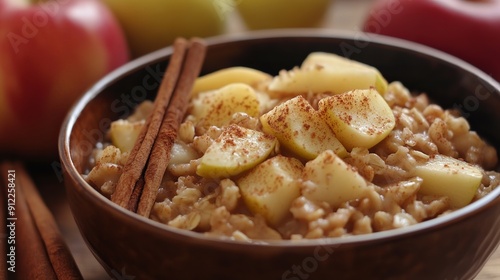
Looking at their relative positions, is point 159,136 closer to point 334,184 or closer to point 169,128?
point 169,128

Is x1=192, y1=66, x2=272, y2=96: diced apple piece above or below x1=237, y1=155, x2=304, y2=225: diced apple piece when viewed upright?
above

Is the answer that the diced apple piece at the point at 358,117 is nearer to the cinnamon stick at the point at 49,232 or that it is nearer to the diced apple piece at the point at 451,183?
the diced apple piece at the point at 451,183

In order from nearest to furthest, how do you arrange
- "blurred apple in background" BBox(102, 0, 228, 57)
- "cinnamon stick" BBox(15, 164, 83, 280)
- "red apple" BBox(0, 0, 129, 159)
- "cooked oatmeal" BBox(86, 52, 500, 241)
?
1. "cooked oatmeal" BBox(86, 52, 500, 241)
2. "cinnamon stick" BBox(15, 164, 83, 280)
3. "red apple" BBox(0, 0, 129, 159)
4. "blurred apple in background" BBox(102, 0, 228, 57)

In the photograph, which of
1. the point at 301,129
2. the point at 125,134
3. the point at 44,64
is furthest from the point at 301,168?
the point at 44,64

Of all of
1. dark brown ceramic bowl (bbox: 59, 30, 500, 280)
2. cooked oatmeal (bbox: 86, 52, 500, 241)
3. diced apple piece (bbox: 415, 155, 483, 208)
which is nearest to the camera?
dark brown ceramic bowl (bbox: 59, 30, 500, 280)

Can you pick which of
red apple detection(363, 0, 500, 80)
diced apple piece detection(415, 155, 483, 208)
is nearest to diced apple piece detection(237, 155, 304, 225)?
diced apple piece detection(415, 155, 483, 208)

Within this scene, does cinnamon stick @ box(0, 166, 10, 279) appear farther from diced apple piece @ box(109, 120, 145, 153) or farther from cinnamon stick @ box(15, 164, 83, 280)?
diced apple piece @ box(109, 120, 145, 153)

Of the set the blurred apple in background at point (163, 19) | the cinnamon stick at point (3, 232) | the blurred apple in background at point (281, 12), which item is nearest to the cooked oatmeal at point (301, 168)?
the cinnamon stick at point (3, 232)
